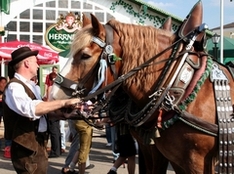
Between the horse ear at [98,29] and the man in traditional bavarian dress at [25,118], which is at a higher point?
the horse ear at [98,29]

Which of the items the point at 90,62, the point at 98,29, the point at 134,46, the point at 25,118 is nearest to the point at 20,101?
the point at 25,118

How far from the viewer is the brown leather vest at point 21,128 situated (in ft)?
9.96

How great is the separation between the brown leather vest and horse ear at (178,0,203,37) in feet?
4.53

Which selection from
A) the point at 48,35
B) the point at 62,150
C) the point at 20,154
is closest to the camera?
the point at 20,154

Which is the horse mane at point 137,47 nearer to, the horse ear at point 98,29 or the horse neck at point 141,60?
the horse neck at point 141,60

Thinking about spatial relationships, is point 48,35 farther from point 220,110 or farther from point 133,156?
point 220,110

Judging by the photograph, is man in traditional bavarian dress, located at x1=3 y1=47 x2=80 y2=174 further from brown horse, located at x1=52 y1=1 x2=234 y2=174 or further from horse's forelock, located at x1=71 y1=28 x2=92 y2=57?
horse's forelock, located at x1=71 y1=28 x2=92 y2=57

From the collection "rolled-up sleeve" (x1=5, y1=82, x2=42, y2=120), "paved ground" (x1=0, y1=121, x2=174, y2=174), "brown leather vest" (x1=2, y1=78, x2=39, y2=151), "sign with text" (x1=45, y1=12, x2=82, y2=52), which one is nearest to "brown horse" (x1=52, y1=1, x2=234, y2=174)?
"rolled-up sleeve" (x1=5, y1=82, x2=42, y2=120)

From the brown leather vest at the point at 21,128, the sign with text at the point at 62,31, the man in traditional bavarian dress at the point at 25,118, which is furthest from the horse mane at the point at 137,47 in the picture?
the sign with text at the point at 62,31

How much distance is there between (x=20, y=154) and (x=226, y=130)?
1.71 meters

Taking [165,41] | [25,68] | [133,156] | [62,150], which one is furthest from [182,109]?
[62,150]

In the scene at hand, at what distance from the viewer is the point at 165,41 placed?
9.11ft

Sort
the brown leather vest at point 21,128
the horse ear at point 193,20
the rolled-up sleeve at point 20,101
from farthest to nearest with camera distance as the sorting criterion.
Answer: the brown leather vest at point 21,128
the rolled-up sleeve at point 20,101
the horse ear at point 193,20

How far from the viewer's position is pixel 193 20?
2.78 m
